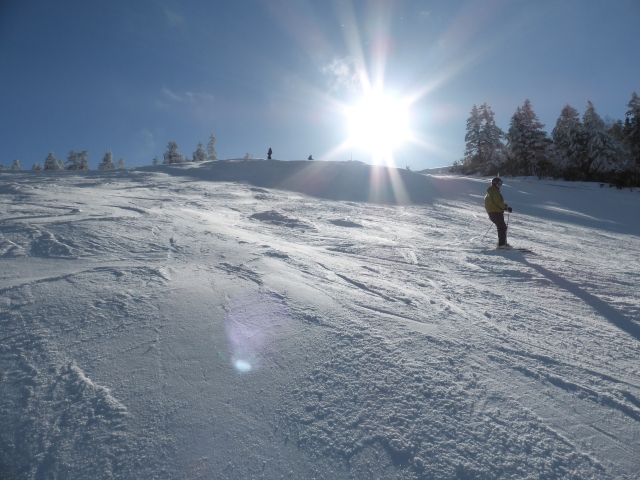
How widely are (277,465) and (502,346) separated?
2.35 meters

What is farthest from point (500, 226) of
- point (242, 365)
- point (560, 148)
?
point (560, 148)

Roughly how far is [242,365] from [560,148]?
137ft

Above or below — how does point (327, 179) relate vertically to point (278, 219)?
above

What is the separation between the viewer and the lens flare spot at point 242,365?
2.61 metres

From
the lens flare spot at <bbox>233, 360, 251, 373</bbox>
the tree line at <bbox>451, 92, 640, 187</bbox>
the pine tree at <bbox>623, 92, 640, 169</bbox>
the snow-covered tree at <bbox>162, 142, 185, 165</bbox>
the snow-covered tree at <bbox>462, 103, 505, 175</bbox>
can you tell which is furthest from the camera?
the snow-covered tree at <bbox>162, 142, 185, 165</bbox>

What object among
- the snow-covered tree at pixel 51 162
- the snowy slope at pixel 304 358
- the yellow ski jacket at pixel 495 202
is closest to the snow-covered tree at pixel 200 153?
the snow-covered tree at pixel 51 162

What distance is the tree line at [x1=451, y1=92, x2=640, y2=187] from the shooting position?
26.8m

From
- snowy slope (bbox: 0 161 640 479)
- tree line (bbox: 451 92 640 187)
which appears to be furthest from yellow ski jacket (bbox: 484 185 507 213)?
tree line (bbox: 451 92 640 187)

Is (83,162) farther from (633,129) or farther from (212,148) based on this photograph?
(633,129)

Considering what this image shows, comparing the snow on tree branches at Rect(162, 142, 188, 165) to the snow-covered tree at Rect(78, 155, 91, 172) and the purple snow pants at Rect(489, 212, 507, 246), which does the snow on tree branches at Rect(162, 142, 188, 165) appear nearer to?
the snow-covered tree at Rect(78, 155, 91, 172)

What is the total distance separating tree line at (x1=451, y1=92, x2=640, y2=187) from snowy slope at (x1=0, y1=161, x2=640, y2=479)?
23.1m

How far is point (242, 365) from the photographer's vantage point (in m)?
2.66

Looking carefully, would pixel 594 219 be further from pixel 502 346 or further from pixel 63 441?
pixel 63 441

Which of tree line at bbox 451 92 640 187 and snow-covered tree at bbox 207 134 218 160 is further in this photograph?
snow-covered tree at bbox 207 134 218 160
